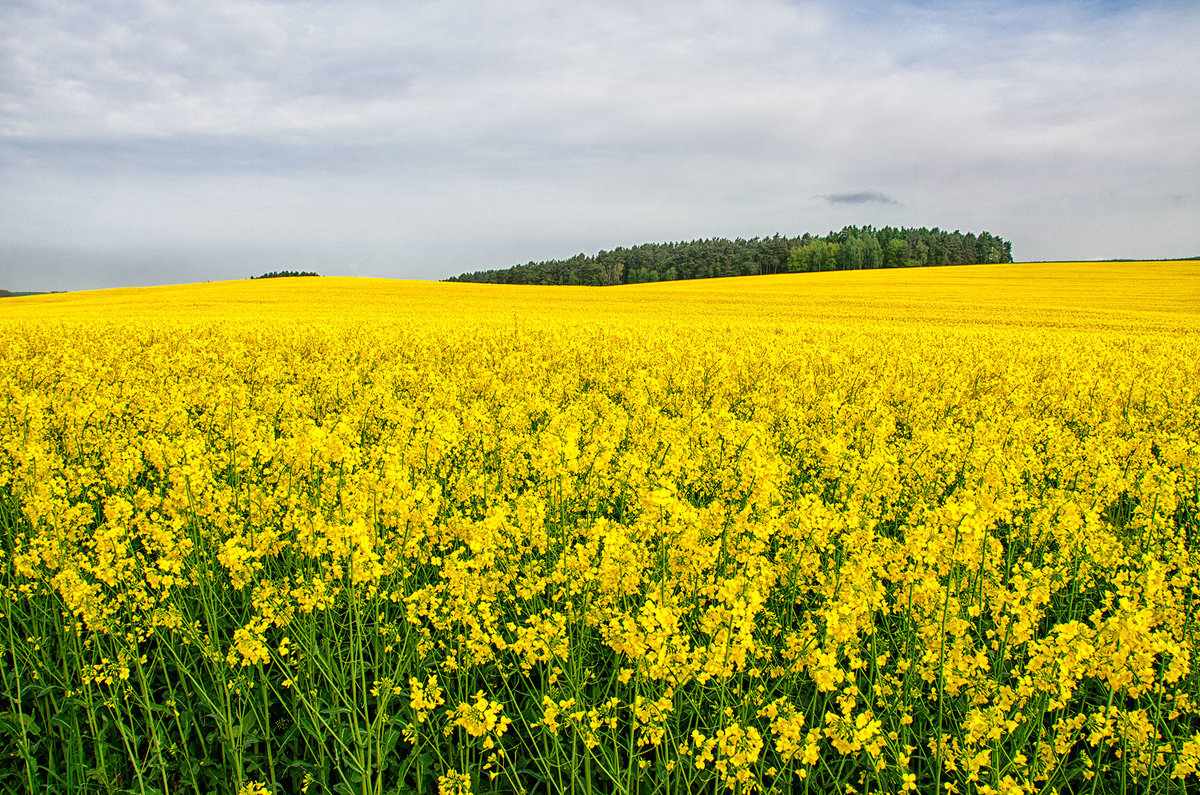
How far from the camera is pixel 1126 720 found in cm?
229

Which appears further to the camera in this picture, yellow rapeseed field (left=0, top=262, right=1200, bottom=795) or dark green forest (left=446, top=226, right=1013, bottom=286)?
dark green forest (left=446, top=226, right=1013, bottom=286)

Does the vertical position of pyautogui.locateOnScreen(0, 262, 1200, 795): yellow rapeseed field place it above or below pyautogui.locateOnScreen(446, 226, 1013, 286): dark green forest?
below

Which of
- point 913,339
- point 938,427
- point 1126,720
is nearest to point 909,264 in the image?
point 913,339

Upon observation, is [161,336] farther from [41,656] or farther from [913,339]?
[913,339]

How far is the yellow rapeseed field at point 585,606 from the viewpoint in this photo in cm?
255

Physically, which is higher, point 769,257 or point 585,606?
point 769,257

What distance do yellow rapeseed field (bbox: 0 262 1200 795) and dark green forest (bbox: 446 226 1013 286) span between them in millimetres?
83236

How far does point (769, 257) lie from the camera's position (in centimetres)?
8900

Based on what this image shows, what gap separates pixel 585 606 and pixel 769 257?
91688mm

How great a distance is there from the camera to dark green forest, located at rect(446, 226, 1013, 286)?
281ft

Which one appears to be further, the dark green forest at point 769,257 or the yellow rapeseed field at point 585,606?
the dark green forest at point 769,257

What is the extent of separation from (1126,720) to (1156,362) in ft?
43.0

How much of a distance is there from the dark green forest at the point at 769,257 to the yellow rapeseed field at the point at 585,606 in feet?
273

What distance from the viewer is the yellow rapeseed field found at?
2.55m
